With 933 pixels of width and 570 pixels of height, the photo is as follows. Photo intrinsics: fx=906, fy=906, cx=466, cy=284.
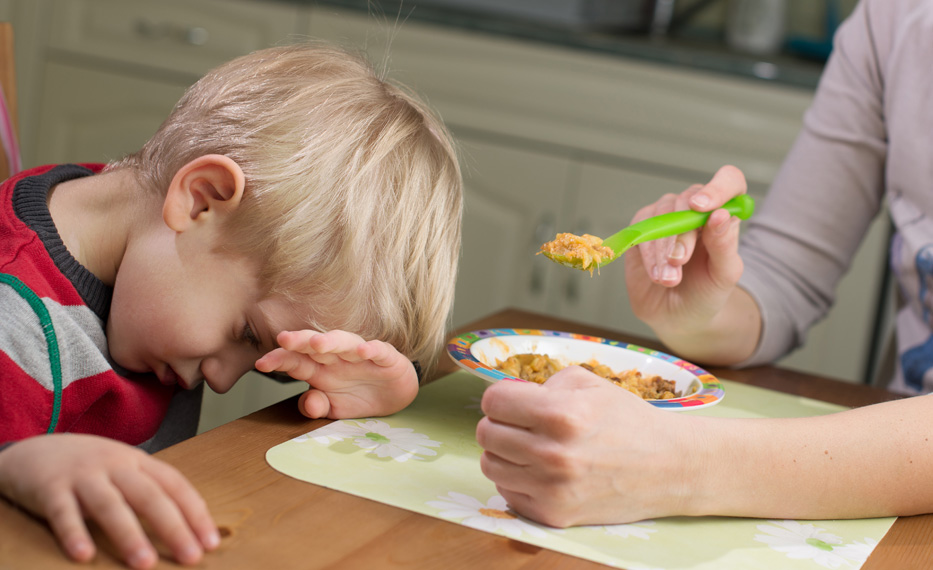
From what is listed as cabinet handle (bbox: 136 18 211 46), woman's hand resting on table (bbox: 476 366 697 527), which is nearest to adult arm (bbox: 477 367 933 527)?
woman's hand resting on table (bbox: 476 366 697 527)

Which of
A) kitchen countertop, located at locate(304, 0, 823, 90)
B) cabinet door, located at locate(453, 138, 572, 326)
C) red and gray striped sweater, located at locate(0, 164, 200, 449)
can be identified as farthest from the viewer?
cabinet door, located at locate(453, 138, 572, 326)

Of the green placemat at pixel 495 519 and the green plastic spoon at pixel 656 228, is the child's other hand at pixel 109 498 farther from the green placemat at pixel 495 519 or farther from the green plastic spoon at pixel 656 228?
the green plastic spoon at pixel 656 228

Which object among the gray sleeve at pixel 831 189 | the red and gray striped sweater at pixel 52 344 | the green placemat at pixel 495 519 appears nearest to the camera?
the green placemat at pixel 495 519

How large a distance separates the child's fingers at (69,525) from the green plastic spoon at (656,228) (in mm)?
436

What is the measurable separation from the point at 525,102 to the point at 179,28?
89cm

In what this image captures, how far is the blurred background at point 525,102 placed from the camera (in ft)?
6.46

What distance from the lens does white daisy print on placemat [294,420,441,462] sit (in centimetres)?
65

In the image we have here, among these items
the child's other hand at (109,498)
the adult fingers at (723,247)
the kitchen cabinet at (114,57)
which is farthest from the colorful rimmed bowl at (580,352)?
the kitchen cabinet at (114,57)

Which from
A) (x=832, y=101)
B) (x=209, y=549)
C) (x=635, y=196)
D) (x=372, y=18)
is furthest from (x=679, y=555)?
(x=372, y=18)

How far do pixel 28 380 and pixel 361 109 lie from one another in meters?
0.35

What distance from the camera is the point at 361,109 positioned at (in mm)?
802

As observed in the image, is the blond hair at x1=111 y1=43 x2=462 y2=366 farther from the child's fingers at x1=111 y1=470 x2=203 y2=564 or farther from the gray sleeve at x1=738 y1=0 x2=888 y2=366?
the gray sleeve at x1=738 y1=0 x2=888 y2=366

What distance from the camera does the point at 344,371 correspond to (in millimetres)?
718

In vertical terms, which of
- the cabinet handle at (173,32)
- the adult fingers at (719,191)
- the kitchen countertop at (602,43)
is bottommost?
the adult fingers at (719,191)
